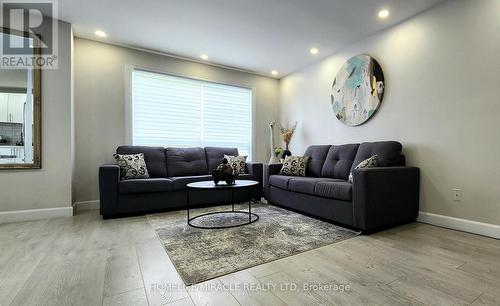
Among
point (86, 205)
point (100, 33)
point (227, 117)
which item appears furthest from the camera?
point (227, 117)

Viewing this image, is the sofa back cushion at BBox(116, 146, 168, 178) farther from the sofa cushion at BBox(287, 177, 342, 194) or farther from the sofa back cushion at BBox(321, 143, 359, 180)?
the sofa back cushion at BBox(321, 143, 359, 180)

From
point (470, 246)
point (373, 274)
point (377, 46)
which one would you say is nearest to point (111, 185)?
point (373, 274)

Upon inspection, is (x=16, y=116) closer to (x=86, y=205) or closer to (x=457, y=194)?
(x=86, y=205)

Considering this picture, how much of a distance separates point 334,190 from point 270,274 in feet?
4.48

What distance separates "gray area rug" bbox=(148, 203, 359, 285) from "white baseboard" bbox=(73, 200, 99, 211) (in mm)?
1113

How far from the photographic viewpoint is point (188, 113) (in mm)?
4355

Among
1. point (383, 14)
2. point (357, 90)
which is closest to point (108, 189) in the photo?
point (357, 90)

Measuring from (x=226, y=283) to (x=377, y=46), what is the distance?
358 cm

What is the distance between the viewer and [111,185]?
2938 millimetres

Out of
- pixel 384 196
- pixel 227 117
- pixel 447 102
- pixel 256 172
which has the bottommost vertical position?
pixel 384 196

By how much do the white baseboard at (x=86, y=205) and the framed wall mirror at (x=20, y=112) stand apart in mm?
755

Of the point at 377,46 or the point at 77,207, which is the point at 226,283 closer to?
the point at 77,207

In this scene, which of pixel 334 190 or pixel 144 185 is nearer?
pixel 334 190

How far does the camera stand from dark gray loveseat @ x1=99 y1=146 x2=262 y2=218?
2.95 meters
